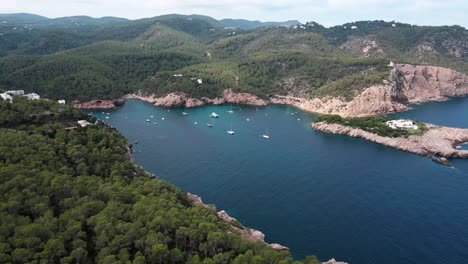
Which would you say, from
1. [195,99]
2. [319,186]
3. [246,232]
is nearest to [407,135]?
[319,186]

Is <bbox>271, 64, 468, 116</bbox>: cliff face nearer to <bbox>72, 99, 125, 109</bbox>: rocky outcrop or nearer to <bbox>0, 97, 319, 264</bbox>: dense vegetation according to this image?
<bbox>72, 99, 125, 109</bbox>: rocky outcrop

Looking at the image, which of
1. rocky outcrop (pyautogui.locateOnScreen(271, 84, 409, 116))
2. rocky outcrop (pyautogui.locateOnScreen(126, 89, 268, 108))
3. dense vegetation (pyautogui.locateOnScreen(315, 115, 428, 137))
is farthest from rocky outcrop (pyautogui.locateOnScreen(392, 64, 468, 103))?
rocky outcrop (pyautogui.locateOnScreen(126, 89, 268, 108))

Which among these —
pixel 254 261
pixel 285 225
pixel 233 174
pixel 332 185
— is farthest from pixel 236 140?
pixel 254 261

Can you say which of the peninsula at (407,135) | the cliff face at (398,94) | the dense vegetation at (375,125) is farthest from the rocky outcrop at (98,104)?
the dense vegetation at (375,125)

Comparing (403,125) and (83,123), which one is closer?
(83,123)

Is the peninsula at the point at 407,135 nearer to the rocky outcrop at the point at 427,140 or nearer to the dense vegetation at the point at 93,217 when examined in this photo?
the rocky outcrop at the point at 427,140

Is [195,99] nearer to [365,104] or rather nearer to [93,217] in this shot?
[365,104]
